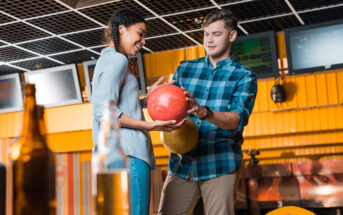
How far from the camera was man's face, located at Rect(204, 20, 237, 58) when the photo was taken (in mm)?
2521

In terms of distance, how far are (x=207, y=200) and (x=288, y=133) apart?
503 cm

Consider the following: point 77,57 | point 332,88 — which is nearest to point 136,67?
point 77,57

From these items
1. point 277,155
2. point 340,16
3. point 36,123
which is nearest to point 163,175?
point 277,155

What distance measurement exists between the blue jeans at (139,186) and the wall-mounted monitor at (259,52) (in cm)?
490

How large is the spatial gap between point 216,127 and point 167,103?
2.79 ft

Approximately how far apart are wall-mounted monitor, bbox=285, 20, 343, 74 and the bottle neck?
5.82 meters

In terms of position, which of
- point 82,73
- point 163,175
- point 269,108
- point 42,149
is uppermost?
point 82,73

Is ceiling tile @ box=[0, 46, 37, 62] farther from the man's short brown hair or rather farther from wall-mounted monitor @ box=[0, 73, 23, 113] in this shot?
the man's short brown hair

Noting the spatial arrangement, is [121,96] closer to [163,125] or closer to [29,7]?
[163,125]

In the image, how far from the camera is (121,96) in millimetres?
1882

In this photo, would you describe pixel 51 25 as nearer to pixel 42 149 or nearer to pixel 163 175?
pixel 163 175

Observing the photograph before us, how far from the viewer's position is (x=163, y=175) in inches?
307

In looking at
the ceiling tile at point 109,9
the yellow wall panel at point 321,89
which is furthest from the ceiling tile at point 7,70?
the yellow wall panel at point 321,89

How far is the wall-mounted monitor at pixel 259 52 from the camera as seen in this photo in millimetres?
6469
